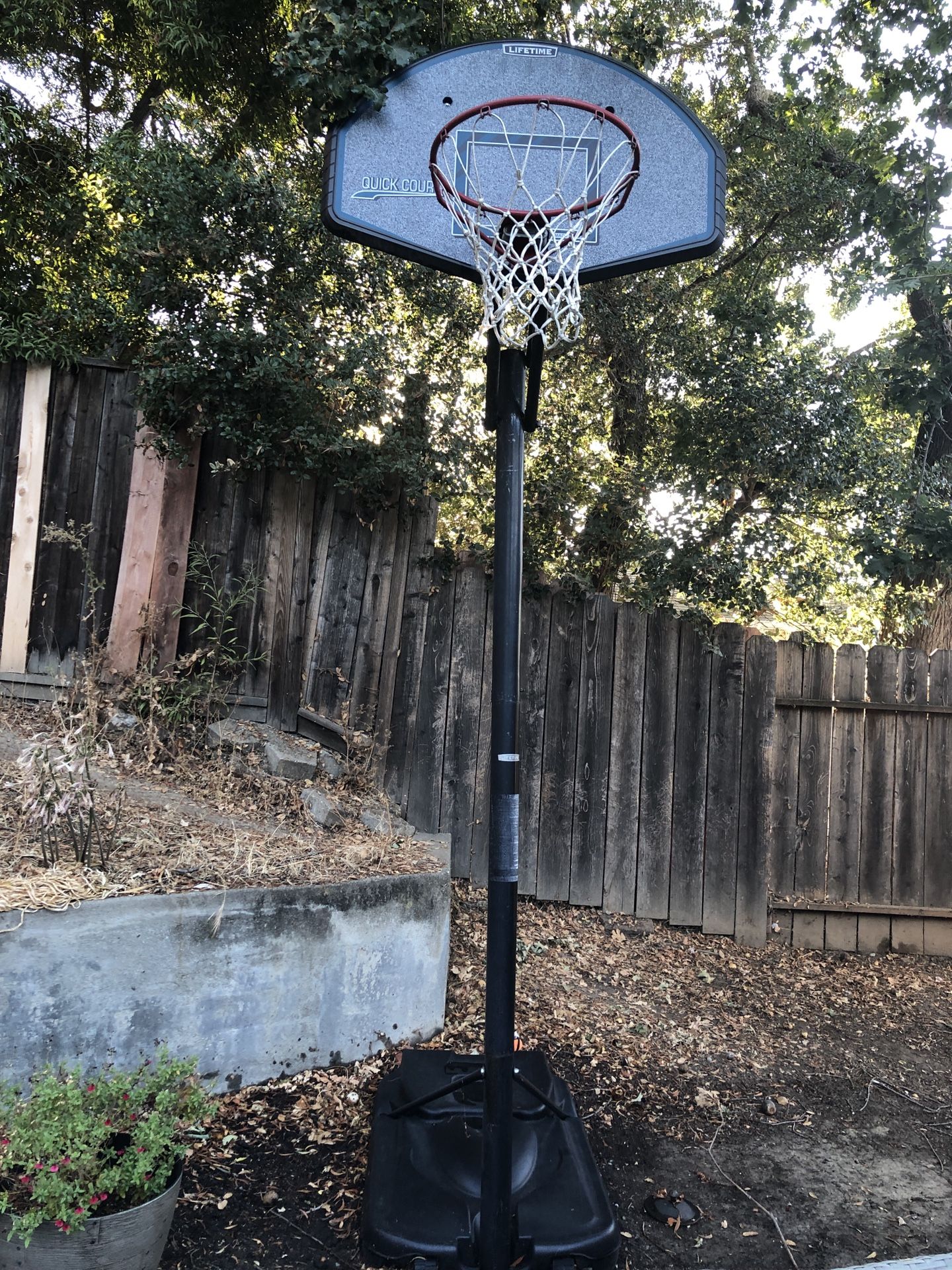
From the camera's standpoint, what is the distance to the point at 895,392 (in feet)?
19.9

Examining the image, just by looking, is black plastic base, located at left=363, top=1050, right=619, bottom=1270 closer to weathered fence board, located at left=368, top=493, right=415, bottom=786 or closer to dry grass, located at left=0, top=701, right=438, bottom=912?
dry grass, located at left=0, top=701, right=438, bottom=912

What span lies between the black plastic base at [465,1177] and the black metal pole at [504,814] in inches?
4.1

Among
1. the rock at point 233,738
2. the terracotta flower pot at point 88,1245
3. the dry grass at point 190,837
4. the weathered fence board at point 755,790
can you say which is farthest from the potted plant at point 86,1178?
the weathered fence board at point 755,790

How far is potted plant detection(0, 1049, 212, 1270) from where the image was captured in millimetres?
2137

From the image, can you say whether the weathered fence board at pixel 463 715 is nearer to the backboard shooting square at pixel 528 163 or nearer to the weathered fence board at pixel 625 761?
the weathered fence board at pixel 625 761

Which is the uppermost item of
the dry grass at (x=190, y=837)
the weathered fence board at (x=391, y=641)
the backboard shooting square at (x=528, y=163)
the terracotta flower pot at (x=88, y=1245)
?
the backboard shooting square at (x=528, y=163)

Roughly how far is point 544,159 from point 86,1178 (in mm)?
3764

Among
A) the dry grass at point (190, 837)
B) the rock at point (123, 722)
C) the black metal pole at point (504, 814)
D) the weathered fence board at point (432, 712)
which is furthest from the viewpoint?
the weathered fence board at point (432, 712)

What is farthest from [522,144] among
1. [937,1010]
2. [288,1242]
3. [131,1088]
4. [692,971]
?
[937,1010]

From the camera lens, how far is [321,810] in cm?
436

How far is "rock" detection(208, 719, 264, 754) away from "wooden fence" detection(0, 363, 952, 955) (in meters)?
0.29

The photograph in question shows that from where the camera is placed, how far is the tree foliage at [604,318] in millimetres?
4871

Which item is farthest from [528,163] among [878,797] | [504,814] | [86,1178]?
[878,797]

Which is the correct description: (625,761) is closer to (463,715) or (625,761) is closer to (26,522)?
(463,715)
